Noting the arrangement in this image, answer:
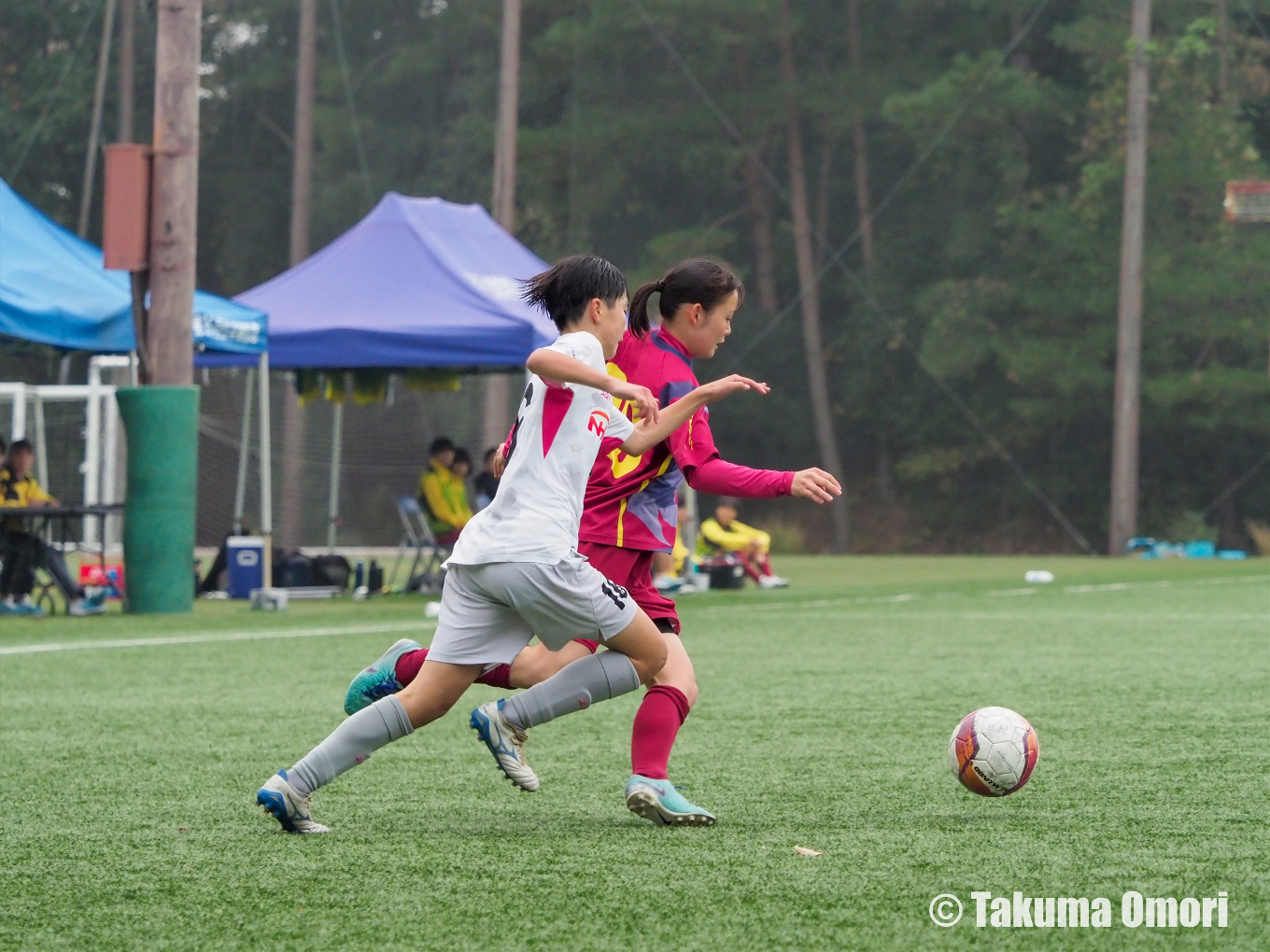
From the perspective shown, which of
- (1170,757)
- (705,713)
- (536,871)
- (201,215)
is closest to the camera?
(536,871)

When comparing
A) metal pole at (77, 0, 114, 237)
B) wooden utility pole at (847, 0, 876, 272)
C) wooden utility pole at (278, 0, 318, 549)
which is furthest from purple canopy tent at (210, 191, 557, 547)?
metal pole at (77, 0, 114, 237)

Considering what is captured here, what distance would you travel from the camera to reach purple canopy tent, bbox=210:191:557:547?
1510cm

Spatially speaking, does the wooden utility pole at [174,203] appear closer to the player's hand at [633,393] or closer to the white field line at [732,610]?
the white field line at [732,610]

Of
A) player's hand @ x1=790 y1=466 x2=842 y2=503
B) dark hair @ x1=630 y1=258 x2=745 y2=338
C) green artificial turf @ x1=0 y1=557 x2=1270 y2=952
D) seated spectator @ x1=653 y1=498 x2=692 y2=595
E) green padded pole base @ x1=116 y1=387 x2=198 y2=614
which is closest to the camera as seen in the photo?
green artificial turf @ x1=0 y1=557 x2=1270 y2=952

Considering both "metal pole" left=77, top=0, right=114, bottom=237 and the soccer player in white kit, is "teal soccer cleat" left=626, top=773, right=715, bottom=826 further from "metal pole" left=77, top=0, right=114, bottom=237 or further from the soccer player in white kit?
"metal pole" left=77, top=0, right=114, bottom=237

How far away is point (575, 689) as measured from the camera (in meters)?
4.77

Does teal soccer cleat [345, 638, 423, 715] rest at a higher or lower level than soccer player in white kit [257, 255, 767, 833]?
lower

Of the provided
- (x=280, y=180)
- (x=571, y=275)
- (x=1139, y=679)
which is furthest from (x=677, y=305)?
(x=280, y=180)

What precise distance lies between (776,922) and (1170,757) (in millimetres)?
2707

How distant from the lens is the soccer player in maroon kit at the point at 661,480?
4.71m

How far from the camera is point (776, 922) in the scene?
11.6 feet

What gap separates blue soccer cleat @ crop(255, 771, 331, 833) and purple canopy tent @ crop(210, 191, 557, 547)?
10.3 metres

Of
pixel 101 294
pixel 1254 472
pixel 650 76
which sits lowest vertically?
pixel 1254 472

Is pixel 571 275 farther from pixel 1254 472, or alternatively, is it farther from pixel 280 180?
pixel 280 180
